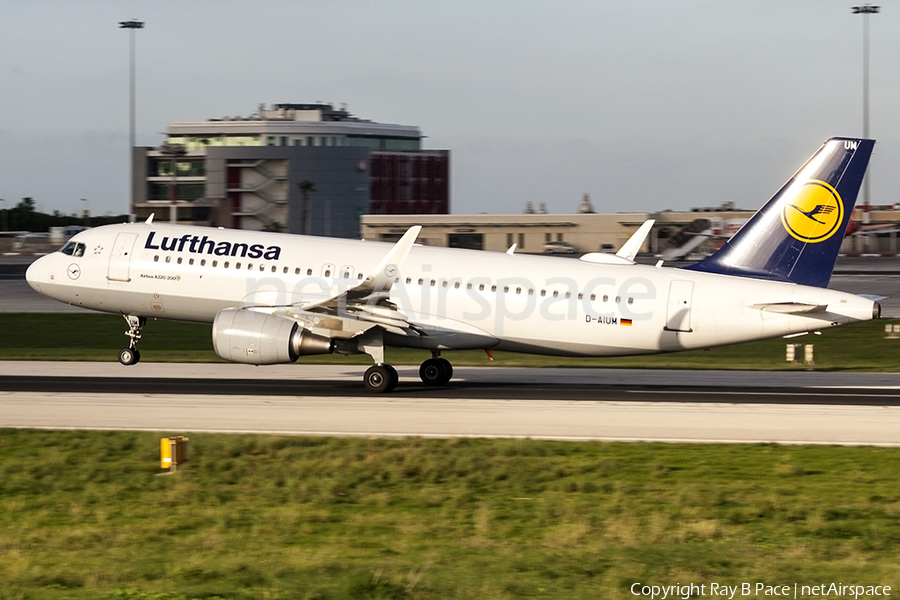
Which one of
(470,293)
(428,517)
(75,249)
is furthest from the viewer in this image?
(75,249)

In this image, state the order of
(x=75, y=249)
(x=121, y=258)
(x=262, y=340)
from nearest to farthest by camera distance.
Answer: (x=262, y=340)
(x=121, y=258)
(x=75, y=249)

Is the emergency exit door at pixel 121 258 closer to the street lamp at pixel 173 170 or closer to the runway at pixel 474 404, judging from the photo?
the runway at pixel 474 404

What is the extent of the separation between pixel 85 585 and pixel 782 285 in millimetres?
22051

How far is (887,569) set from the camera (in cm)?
1341

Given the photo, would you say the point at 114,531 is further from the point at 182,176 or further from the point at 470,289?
the point at 182,176

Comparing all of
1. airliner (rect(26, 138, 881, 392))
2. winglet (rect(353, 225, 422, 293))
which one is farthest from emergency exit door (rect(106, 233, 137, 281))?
winglet (rect(353, 225, 422, 293))

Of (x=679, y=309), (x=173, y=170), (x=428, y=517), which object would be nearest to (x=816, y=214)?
(x=679, y=309)

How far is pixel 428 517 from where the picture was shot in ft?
53.9

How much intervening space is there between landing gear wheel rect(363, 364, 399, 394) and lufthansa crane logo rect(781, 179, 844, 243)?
11.9 metres

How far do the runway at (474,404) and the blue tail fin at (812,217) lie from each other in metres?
3.65

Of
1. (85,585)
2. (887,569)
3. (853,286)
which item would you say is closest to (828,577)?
(887,569)

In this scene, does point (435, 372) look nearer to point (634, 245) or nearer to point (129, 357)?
point (634, 245)

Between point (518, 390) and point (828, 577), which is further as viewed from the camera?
point (518, 390)

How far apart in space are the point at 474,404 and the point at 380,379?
3.38m
